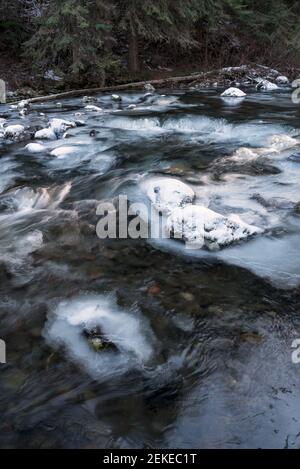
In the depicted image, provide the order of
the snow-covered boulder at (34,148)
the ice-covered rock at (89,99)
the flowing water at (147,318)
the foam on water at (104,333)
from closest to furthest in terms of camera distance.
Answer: the flowing water at (147,318), the foam on water at (104,333), the snow-covered boulder at (34,148), the ice-covered rock at (89,99)

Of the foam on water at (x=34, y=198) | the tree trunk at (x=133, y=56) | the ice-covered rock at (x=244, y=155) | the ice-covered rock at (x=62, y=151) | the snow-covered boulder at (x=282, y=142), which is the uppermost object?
the tree trunk at (x=133, y=56)

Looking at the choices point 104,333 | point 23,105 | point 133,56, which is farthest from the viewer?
point 133,56

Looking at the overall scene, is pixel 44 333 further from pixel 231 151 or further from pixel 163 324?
pixel 231 151

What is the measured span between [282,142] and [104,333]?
6.04m

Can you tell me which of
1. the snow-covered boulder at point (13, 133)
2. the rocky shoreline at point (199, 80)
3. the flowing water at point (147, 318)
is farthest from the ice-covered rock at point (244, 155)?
the rocky shoreline at point (199, 80)

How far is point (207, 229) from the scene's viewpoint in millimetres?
4328

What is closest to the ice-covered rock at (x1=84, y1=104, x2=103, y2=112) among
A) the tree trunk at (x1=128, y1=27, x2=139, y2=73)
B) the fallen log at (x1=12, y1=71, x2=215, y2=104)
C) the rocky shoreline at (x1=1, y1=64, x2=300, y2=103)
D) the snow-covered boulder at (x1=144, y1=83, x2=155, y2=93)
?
the fallen log at (x1=12, y1=71, x2=215, y2=104)

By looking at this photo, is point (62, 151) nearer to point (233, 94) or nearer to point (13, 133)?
point (13, 133)

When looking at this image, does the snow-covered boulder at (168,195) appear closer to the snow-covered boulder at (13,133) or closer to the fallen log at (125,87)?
the snow-covered boulder at (13,133)

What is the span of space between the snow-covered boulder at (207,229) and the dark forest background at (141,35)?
972 cm

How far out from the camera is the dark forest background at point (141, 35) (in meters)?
13.1

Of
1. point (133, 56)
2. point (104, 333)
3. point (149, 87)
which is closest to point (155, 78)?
point (133, 56)

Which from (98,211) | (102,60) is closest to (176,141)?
(98,211)
